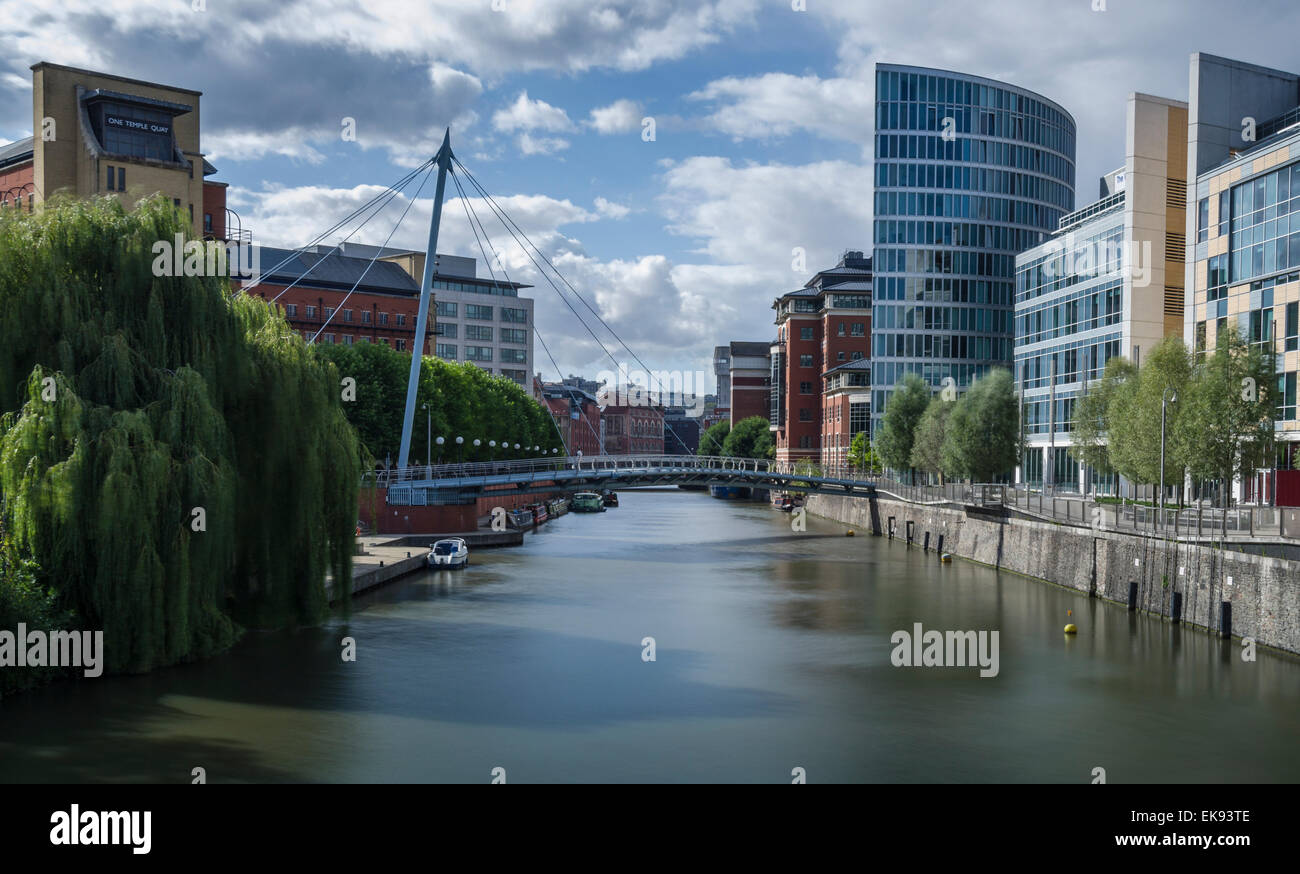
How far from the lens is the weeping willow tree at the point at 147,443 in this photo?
23.5 m

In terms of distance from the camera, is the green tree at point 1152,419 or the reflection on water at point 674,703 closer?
the reflection on water at point 674,703

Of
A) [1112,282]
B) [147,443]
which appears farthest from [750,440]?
→ [147,443]

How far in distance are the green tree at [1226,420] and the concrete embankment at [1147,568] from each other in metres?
3.95

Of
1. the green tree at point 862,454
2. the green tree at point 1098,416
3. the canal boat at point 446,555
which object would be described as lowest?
the canal boat at point 446,555

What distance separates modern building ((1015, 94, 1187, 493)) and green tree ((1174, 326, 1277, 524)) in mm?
17662

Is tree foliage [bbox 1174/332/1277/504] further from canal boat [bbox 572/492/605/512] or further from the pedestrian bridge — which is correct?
canal boat [bbox 572/492/605/512]

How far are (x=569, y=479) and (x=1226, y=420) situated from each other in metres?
39.7

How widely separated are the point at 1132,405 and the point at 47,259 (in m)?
38.5

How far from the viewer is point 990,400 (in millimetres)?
68875

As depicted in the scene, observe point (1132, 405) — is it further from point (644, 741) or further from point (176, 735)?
point (176, 735)

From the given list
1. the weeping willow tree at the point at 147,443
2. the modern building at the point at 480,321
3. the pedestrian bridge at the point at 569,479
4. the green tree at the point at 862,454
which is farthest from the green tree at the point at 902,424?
the modern building at the point at 480,321

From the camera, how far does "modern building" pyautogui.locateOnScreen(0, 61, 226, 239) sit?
6256cm

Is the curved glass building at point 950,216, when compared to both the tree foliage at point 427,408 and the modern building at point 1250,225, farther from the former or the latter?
the modern building at point 1250,225
